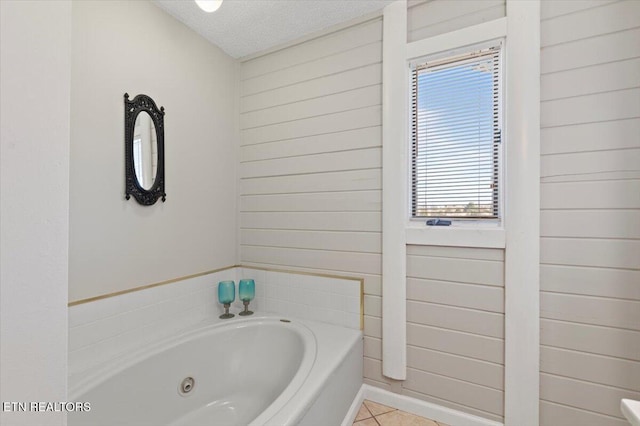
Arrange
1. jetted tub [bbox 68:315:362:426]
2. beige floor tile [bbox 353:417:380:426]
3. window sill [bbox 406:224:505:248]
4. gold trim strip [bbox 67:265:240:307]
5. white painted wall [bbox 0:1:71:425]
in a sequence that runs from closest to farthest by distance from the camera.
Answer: white painted wall [bbox 0:1:71:425] < jetted tub [bbox 68:315:362:426] < gold trim strip [bbox 67:265:240:307] < window sill [bbox 406:224:505:248] < beige floor tile [bbox 353:417:380:426]

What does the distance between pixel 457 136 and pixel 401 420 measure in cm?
165

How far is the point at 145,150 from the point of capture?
5.46 feet

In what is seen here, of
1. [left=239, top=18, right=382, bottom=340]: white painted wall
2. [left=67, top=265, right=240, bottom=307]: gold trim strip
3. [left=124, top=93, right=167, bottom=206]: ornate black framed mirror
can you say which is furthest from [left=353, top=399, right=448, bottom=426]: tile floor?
[left=124, top=93, right=167, bottom=206]: ornate black framed mirror

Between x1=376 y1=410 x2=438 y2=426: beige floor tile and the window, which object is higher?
the window

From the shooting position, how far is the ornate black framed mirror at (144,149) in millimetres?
1584

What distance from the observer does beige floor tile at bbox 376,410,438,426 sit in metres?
1.64

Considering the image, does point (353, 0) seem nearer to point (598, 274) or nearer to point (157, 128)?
point (157, 128)

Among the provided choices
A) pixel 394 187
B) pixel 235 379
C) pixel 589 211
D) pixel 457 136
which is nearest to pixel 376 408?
pixel 235 379

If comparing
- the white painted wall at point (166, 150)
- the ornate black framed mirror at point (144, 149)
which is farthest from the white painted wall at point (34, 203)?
the ornate black framed mirror at point (144, 149)

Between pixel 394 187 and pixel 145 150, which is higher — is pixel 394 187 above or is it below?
below

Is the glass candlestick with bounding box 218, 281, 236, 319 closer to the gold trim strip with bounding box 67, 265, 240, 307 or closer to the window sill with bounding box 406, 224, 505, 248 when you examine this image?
the gold trim strip with bounding box 67, 265, 240, 307

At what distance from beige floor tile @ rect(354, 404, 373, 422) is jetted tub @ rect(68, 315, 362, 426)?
0.12 meters

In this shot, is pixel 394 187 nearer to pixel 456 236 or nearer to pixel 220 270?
pixel 456 236

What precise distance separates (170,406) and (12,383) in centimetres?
136
